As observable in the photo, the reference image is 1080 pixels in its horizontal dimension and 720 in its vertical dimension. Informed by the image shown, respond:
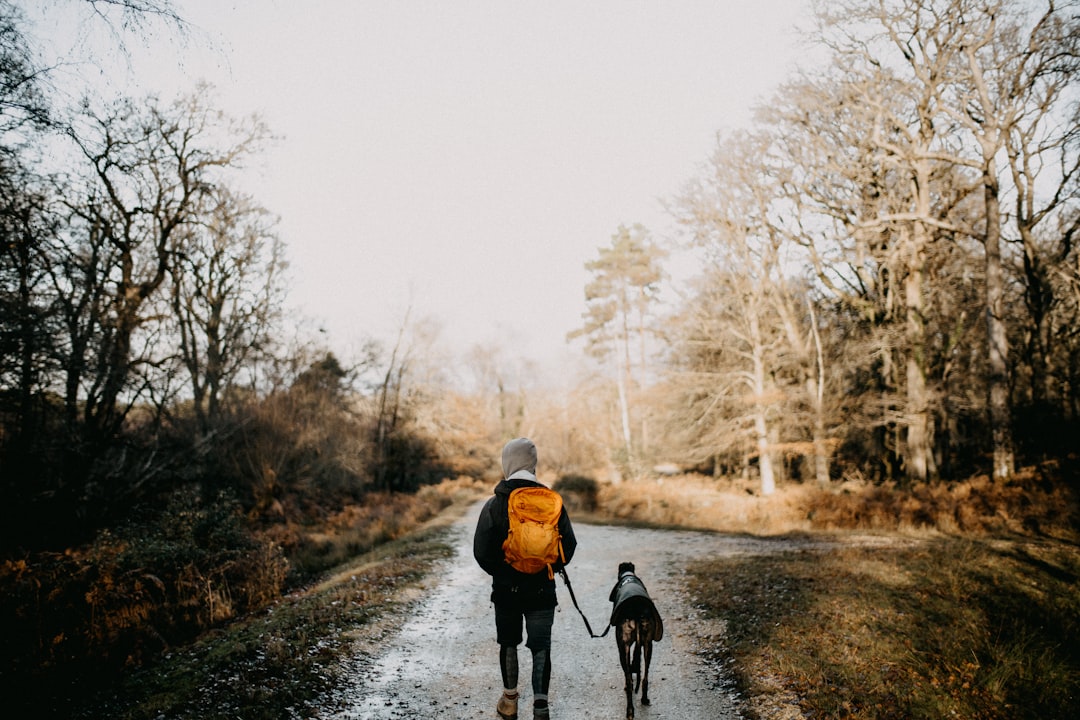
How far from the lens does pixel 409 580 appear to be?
10.0 metres

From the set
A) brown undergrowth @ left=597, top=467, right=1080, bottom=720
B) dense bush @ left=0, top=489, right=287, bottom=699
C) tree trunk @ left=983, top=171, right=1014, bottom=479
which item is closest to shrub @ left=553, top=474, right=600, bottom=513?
brown undergrowth @ left=597, top=467, right=1080, bottom=720

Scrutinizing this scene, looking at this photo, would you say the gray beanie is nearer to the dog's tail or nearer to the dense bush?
the dog's tail

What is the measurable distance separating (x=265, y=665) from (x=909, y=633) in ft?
20.7

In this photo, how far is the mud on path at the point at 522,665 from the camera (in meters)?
4.86

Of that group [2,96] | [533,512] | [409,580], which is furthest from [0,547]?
[533,512]

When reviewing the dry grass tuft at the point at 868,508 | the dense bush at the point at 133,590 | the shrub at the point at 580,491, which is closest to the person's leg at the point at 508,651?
the dense bush at the point at 133,590

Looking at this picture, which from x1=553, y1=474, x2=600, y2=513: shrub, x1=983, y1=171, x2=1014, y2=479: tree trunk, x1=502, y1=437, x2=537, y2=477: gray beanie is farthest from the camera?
x1=553, y1=474, x2=600, y2=513: shrub

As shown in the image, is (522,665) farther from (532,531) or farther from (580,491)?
(580,491)

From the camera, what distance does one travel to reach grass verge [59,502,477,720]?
4.61m

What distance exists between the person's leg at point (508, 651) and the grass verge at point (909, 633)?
2.00 m

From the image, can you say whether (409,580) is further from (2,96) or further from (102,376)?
(2,96)

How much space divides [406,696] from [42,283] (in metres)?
8.55

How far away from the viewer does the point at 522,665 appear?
5.90 meters

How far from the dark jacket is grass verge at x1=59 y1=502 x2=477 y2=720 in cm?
205
